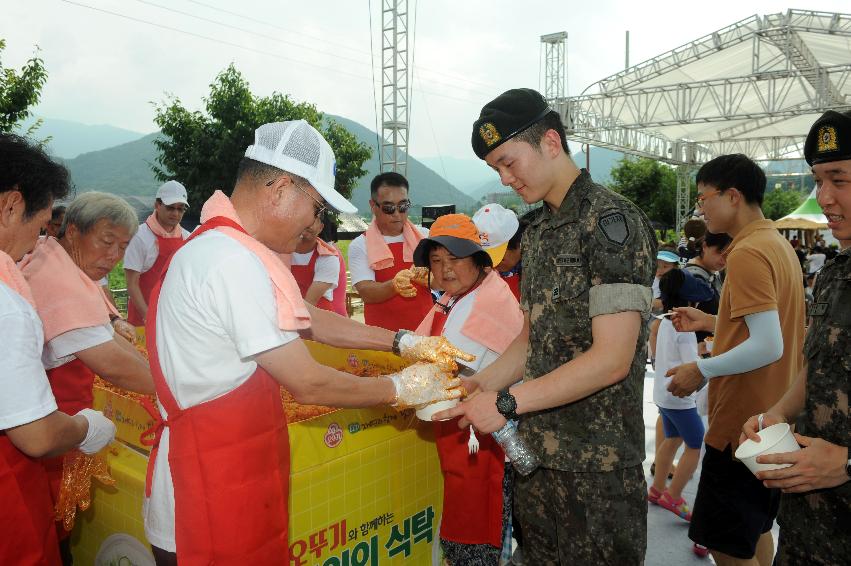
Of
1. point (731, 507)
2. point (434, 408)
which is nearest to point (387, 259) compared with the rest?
point (434, 408)

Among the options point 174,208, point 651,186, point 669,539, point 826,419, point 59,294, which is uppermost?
point 174,208

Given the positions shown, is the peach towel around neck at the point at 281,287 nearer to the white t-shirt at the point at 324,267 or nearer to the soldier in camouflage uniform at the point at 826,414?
the soldier in camouflage uniform at the point at 826,414

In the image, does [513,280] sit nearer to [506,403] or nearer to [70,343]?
[506,403]

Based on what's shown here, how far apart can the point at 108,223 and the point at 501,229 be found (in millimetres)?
2076

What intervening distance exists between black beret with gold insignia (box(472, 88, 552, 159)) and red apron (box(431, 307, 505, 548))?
1237mm

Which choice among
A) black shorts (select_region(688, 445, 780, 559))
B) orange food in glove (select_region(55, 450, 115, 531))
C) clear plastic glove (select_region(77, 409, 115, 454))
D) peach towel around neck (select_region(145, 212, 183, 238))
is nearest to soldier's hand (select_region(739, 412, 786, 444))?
black shorts (select_region(688, 445, 780, 559))

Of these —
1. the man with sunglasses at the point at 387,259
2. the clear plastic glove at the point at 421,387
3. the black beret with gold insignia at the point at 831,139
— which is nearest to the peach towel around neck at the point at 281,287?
the clear plastic glove at the point at 421,387

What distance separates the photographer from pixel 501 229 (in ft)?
11.1

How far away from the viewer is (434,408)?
208cm

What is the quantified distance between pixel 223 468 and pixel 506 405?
845 mm

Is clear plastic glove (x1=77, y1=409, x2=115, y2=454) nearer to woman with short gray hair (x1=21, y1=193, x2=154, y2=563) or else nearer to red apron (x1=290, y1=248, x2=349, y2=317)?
woman with short gray hair (x1=21, y1=193, x2=154, y2=563)

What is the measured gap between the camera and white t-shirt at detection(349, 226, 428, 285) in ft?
15.0

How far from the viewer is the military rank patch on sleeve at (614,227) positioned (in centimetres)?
167

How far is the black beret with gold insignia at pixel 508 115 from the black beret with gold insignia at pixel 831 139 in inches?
32.0
